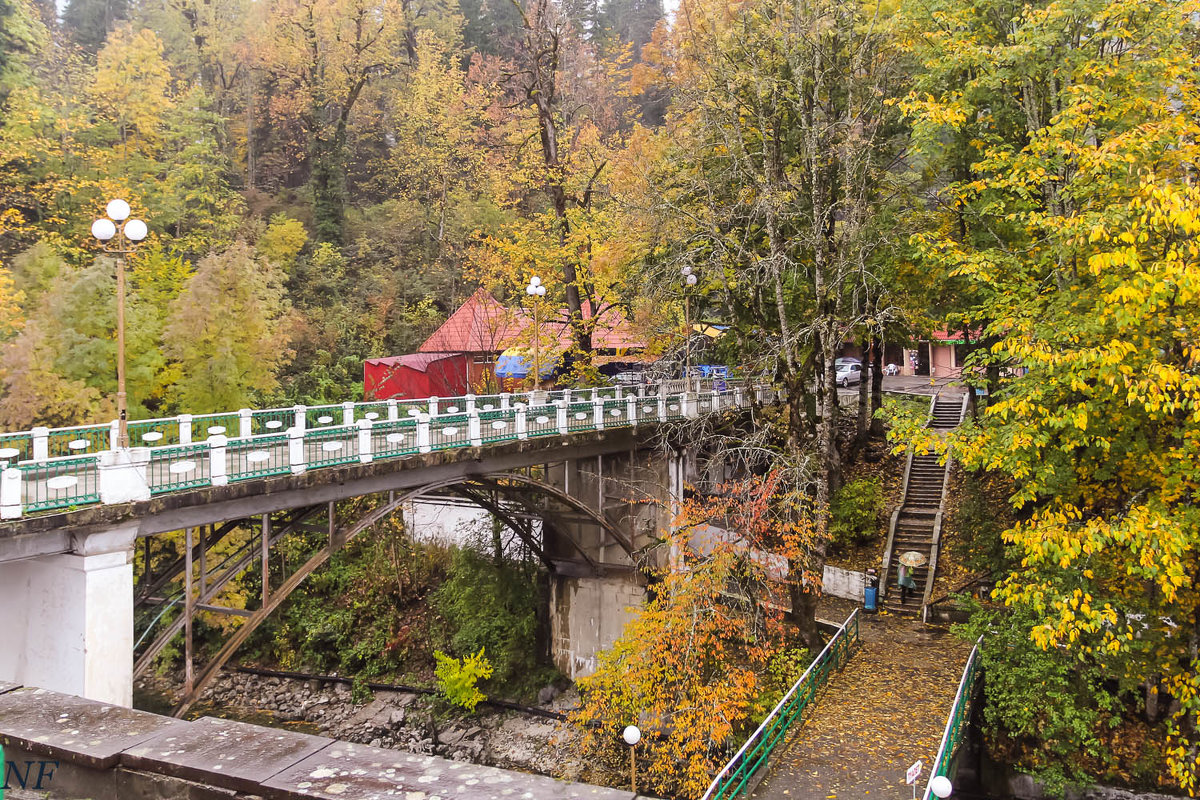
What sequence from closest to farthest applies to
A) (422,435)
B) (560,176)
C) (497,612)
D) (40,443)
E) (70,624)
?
1. (70,624)
2. (40,443)
3. (422,435)
4. (497,612)
5. (560,176)

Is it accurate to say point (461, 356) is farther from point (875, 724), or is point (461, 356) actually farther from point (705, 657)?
point (875, 724)

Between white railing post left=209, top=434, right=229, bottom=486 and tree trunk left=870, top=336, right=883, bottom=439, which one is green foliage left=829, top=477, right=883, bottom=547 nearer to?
tree trunk left=870, top=336, right=883, bottom=439

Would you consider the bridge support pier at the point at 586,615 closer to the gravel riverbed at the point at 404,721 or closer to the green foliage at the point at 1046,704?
the gravel riverbed at the point at 404,721

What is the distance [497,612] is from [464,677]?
2.53m

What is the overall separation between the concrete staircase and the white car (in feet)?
47.1

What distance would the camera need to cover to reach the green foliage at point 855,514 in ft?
81.0

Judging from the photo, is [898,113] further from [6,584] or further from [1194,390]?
[6,584]

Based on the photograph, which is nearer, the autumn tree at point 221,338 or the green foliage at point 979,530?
the green foliage at point 979,530

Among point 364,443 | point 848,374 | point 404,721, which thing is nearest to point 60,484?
point 364,443

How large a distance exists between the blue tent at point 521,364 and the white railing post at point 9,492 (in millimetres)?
Result: 17813

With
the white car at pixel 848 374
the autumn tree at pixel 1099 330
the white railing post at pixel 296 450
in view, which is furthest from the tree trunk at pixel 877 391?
the white railing post at pixel 296 450

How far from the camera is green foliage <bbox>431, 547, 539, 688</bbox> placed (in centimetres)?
2483

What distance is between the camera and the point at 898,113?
69.8ft

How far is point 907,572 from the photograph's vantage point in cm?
2138
